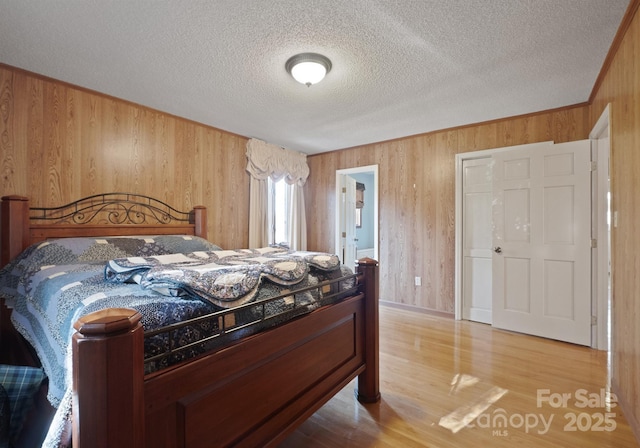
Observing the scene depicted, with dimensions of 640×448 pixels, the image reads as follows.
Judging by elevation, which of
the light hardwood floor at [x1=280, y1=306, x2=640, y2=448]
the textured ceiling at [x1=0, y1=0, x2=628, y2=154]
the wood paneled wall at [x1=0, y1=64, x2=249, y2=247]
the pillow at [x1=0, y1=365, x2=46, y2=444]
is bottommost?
the light hardwood floor at [x1=280, y1=306, x2=640, y2=448]

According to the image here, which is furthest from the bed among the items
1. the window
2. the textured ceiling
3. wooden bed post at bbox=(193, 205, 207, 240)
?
the window

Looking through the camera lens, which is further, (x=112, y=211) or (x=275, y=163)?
(x=275, y=163)

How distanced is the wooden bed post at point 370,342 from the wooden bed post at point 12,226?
260 cm

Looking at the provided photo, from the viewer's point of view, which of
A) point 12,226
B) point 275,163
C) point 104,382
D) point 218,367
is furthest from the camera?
point 275,163

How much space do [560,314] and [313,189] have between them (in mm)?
3606

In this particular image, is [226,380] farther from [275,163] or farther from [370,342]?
[275,163]

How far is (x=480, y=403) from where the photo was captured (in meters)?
2.00

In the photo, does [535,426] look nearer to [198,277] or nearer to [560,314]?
[560,314]

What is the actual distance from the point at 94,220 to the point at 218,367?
8.17 feet

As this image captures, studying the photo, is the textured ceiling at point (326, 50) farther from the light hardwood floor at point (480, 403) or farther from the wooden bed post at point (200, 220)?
the light hardwood floor at point (480, 403)

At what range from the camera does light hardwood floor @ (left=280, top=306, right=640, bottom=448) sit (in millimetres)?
1691

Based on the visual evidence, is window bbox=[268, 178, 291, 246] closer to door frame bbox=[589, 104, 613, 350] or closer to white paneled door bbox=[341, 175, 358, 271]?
white paneled door bbox=[341, 175, 358, 271]

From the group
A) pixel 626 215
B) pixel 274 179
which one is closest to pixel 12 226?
pixel 274 179

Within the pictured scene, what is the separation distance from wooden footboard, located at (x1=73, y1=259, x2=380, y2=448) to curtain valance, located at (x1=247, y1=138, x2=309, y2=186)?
268 centimetres
